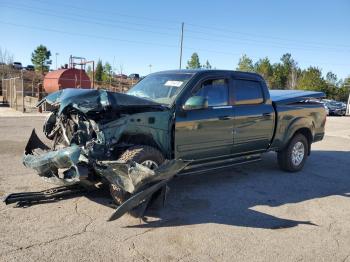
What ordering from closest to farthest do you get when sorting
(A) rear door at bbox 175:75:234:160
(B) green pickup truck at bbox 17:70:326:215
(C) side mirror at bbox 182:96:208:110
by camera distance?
(B) green pickup truck at bbox 17:70:326:215 → (C) side mirror at bbox 182:96:208:110 → (A) rear door at bbox 175:75:234:160

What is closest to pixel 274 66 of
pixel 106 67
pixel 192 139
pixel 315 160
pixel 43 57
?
pixel 106 67

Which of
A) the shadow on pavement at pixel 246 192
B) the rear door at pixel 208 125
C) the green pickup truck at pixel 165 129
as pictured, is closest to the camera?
the green pickup truck at pixel 165 129

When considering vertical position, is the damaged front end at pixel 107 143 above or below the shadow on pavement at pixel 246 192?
above

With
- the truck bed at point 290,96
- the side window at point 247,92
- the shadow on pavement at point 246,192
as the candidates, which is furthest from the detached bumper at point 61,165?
the truck bed at point 290,96

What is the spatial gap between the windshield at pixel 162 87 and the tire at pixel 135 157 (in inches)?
35.5

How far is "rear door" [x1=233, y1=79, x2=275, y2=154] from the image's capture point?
6.45m

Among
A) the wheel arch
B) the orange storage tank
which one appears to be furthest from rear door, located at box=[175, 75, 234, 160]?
the orange storage tank

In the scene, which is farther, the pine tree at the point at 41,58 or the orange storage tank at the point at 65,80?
the pine tree at the point at 41,58

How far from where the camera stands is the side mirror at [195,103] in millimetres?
5453

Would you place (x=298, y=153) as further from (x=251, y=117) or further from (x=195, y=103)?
(x=195, y=103)

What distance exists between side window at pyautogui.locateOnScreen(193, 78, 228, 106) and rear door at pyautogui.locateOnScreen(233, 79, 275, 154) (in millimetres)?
241

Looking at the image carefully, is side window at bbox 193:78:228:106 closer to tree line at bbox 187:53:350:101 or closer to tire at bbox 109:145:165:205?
tire at bbox 109:145:165:205

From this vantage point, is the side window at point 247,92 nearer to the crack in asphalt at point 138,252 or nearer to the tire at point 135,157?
the tire at point 135,157

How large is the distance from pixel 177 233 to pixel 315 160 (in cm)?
630
